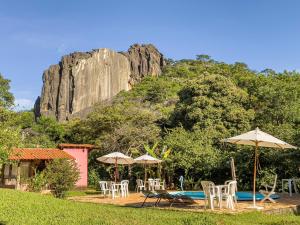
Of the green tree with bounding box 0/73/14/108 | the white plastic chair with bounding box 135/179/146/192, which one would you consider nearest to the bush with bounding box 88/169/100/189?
the white plastic chair with bounding box 135/179/146/192

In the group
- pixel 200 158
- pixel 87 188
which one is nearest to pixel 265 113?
pixel 200 158

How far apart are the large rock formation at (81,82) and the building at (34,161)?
→ 41905 millimetres

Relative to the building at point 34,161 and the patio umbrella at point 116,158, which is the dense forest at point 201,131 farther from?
the patio umbrella at point 116,158

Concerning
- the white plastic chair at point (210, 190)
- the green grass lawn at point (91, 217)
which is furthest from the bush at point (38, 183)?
the white plastic chair at point (210, 190)

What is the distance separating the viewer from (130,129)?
23516mm

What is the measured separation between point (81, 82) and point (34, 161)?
47.6m

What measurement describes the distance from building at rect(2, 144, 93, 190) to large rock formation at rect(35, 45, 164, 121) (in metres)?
41.9

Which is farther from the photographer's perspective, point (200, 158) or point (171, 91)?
point (171, 91)

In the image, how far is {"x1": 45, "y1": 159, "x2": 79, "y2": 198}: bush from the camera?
579 inches

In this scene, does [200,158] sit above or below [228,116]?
below

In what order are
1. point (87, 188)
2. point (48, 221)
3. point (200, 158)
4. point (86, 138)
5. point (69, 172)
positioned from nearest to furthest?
point (48, 221)
point (69, 172)
point (200, 158)
point (87, 188)
point (86, 138)

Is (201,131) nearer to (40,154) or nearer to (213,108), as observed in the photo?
(213,108)

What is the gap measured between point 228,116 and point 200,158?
256 inches

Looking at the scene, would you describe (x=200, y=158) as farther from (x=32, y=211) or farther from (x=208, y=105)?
Answer: (x=32, y=211)
